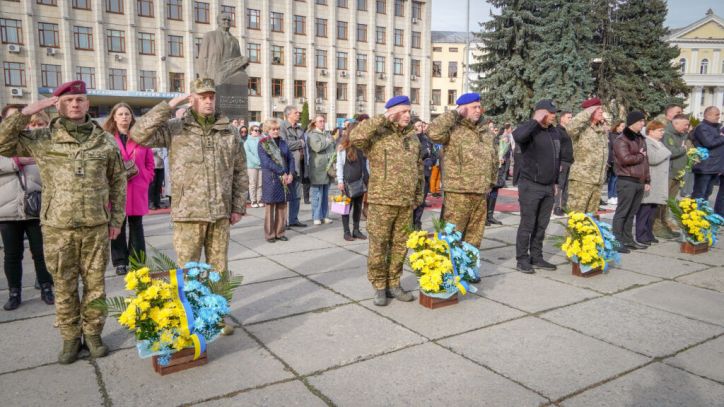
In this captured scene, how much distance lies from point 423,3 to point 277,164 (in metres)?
53.7

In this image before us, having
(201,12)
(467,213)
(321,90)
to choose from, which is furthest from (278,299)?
(321,90)

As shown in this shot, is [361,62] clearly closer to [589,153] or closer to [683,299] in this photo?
[589,153]

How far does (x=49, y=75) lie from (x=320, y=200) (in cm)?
3742

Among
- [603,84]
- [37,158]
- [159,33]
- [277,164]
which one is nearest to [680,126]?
[277,164]

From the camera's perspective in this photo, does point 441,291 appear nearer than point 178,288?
No

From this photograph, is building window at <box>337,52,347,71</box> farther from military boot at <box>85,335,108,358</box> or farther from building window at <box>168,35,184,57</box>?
military boot at <box>85,335,108,358</box>

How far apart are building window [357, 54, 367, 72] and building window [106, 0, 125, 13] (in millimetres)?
22113

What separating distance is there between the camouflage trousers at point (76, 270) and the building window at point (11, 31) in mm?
41778

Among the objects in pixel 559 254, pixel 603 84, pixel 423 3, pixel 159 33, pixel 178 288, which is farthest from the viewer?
pixel 423 3

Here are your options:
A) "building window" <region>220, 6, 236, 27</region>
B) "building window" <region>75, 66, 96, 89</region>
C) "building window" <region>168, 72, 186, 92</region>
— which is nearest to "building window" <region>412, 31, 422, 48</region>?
"building window" <region>220, 6, 236, 27</region>

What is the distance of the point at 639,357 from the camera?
12.5 feet

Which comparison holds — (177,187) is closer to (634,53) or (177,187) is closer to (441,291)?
(441,291)

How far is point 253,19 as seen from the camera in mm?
46469

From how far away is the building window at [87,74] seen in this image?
128 feet
